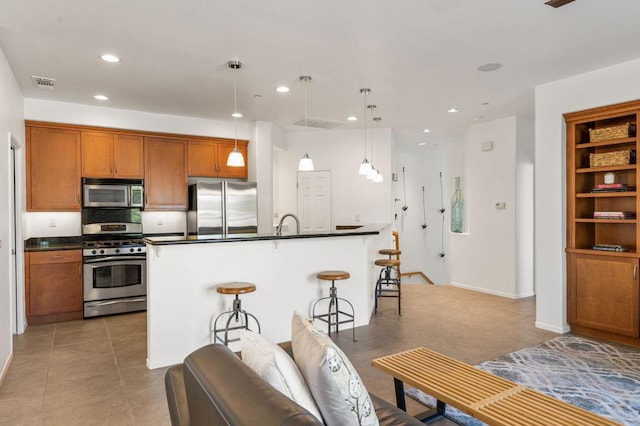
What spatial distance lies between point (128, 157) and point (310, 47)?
11.0 ft

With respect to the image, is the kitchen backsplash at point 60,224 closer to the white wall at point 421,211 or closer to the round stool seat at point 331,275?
the round stool seat at point 331,275

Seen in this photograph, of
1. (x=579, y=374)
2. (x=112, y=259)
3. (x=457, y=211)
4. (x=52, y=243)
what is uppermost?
(x=457, y=211)

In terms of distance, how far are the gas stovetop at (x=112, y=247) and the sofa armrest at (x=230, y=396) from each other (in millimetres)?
4352

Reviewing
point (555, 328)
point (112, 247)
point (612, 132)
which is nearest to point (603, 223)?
point (612, 132)

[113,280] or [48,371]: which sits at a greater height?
[113,280]

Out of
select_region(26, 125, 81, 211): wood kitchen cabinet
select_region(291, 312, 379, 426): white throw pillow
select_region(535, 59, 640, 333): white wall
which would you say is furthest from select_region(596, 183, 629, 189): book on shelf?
select_region(26, 125, 81, 211): wood kitchen cabinet

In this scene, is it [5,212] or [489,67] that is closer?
[5,212]

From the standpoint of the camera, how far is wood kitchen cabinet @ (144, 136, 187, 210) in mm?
5641

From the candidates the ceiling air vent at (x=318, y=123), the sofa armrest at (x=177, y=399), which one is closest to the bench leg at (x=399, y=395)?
the sofa armrest at (x=177, y=399)

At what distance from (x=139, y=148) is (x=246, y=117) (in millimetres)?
1552

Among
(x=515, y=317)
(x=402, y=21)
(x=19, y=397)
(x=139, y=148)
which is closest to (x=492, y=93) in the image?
(x=402, y=21)

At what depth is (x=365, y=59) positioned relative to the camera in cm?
366

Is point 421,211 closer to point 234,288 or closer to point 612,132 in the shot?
point 612,132

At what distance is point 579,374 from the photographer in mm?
3189
